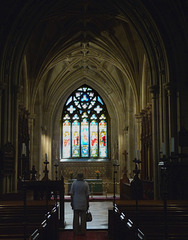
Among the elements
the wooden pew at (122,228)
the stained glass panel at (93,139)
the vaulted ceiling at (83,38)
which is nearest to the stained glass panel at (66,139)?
the stained glass panel at (93,139)

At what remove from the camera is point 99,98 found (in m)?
30.6

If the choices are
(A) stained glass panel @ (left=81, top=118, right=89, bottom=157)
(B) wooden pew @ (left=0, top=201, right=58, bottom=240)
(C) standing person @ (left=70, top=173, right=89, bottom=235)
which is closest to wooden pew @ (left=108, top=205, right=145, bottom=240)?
(C) standing person @ (left=70, top=173, right=89, bottom=235)

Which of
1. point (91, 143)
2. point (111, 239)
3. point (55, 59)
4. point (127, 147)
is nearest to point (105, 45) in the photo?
point (55, 59)

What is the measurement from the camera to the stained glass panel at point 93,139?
30266 millimetres

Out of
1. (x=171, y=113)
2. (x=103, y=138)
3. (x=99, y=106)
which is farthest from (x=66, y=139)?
(x=171, y=113)

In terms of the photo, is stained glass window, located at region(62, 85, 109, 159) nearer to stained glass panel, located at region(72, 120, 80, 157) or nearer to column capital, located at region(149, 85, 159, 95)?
stained glass panel, located at region(72, 120, 80, 157)

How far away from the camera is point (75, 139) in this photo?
99.7 feet

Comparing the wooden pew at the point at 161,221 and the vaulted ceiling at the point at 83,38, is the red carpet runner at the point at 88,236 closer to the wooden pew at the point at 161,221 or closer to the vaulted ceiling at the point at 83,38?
the wooden pew at the point at 161,221

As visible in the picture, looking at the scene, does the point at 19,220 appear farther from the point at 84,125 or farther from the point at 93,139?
the point at 84,125

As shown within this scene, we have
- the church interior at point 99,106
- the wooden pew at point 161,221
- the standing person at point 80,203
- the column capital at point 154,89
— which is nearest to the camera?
the wooden pew at point 161,221

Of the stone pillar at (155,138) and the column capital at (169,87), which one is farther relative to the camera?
the stone pillar at (155,138)

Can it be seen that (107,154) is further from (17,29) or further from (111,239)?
(111,239)

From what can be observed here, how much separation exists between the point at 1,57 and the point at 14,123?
261cm

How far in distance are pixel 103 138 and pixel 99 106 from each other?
8.04 feet
